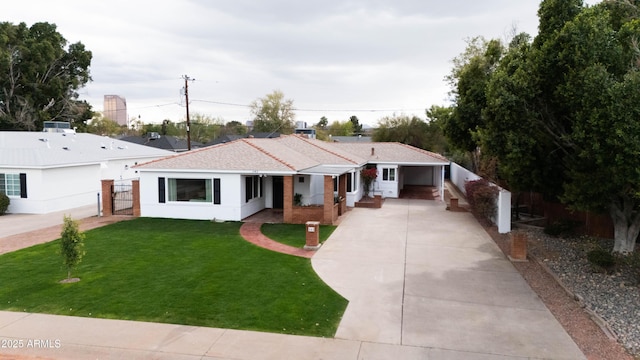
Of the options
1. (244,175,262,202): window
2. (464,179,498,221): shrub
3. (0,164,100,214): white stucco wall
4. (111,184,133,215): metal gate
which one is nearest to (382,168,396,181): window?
(464,179,498,221): shrub

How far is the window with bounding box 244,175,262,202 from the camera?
20528mm

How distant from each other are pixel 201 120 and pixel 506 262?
87.7 metres

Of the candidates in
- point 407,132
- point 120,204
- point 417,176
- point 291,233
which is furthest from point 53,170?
point 407,132

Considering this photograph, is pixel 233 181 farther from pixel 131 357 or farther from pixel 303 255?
pixel 131 357

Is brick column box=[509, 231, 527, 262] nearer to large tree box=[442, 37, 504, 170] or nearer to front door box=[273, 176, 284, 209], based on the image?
large tree box=[442, 37, 504, 170]

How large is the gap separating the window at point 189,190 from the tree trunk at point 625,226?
15.7m

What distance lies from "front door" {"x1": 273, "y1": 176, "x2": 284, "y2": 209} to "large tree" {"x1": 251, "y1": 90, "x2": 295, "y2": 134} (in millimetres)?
60076

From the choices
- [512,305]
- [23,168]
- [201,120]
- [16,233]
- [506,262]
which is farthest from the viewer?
[201,120]

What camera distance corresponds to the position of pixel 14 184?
22.5 m

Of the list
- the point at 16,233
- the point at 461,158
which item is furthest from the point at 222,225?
the point at 461,158

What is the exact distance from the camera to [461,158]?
44531 mm

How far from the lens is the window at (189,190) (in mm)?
20125

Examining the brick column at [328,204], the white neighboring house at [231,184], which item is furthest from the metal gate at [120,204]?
the brick column at [328,204]

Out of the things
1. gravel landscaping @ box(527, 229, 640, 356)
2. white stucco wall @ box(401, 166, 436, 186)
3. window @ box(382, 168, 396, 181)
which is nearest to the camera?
gravel landscaping @ box(527, 229, 640, 356)
